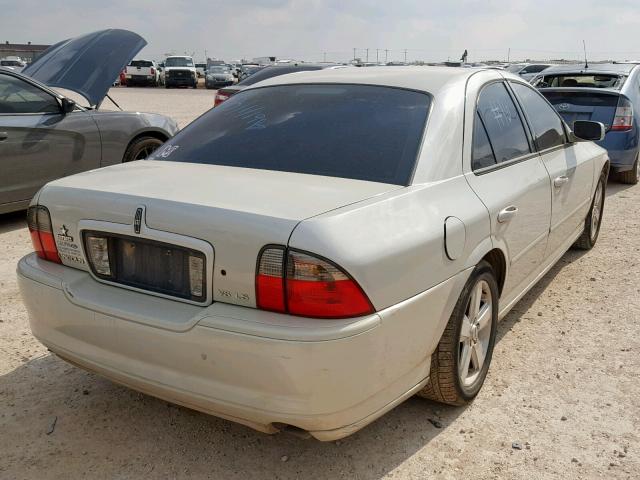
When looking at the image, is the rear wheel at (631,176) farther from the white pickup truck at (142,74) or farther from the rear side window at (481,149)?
the white pickup truck at (142,74)

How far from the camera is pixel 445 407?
10.3 ft

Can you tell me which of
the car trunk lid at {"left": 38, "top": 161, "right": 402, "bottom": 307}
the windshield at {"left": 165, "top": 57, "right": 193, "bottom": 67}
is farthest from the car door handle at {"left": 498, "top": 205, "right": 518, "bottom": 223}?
the windshield at {"left": 165, "top": 57, "right": 193, "bottom": 67}

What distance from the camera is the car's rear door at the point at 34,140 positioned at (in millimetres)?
5992

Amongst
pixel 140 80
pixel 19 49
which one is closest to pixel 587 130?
pixel 140 80

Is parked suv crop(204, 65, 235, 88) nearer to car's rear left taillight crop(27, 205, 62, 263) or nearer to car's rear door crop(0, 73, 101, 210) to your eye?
car's rear door crop(0, 73, 101, 210)

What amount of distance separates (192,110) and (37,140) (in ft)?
51.8

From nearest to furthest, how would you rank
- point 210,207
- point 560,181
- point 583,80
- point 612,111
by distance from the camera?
1. point 210,207
2. point 560,181
3. point 612,111
4. point 583,80

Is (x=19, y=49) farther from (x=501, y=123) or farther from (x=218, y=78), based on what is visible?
(x=501, y=123)

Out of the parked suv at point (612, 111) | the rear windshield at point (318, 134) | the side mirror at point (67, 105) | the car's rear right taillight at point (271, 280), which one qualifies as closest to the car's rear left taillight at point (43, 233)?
the rear windshield at point (318, 134)

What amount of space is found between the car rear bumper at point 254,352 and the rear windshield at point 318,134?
629 millimetres

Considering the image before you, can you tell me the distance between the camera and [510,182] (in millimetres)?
3336

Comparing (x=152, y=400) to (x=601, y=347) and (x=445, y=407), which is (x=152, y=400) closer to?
(x=445, y=407)

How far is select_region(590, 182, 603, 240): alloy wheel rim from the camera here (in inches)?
215

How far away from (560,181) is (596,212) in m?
1.84
